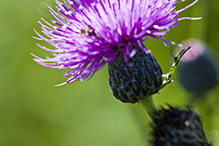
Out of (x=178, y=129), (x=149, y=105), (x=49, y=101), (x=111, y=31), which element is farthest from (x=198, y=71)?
(x=49, y=101)

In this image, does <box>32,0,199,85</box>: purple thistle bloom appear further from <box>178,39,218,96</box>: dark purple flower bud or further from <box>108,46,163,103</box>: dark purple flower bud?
<box>178,39,218,96</box>: dark purple flower bud

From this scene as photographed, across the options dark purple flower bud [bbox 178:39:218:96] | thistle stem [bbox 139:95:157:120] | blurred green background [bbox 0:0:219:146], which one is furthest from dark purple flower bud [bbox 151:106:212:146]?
blurred green background [bbox 0:0:219:146]

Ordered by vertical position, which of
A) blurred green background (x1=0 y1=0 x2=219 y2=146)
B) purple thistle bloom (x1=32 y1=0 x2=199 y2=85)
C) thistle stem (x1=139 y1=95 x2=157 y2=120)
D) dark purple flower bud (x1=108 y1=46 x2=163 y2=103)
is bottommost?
blurred green background (x1=0 y1=0 x2=219 y2=146)

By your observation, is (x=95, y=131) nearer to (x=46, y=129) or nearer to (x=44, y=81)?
(x=46, y=129)

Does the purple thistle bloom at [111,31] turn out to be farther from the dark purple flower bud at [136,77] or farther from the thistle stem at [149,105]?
the thistle stem at [149,105]

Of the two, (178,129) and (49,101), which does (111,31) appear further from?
(49,101)

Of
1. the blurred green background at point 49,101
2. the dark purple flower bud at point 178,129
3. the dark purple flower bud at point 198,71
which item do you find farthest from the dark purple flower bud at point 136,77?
the blurred green background at point 49,101
